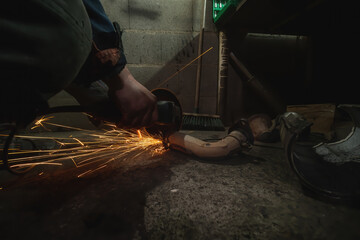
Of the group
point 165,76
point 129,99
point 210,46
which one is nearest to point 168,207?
point 129,99

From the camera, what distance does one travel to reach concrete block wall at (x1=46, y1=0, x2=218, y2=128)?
3105 mm

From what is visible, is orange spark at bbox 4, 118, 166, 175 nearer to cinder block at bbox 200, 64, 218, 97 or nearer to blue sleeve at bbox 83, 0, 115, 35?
blue sleeve at bbox 83, 0, 115, 35

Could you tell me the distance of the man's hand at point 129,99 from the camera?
3.03 feet

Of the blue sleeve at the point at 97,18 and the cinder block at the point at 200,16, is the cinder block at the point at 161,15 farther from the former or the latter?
the blue sleeve at the point at 97,18

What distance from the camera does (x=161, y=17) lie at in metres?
3.17

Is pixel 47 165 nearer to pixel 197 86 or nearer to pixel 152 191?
pixel 152 191

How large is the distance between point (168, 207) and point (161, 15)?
3.38 meters

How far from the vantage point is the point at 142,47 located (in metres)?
3.19

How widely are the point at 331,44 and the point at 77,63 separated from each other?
4.53 m

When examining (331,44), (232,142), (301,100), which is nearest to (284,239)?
(232,142)

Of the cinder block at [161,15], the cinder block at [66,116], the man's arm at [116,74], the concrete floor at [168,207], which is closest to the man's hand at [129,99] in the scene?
the man's arm at [116,74]

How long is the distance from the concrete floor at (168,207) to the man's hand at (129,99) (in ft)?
1.43

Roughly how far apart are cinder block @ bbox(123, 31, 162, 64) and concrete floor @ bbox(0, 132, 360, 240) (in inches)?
96.7

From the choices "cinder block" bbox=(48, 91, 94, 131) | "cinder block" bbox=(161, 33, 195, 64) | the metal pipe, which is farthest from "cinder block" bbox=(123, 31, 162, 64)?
the metal pipe
